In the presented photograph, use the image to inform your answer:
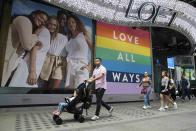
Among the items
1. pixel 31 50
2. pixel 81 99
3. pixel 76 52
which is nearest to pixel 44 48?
pixel 31 50

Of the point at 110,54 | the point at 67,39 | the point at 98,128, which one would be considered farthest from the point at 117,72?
the point at 98,128

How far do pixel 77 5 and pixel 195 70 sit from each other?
16.3m

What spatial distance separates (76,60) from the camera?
42.0ft

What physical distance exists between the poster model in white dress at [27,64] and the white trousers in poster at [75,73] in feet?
4.41

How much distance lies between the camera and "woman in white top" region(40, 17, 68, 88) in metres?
11.6

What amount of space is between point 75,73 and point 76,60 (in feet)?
1.91

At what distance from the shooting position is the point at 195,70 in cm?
2445

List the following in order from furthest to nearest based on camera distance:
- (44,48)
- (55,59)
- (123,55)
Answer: (123,55)
(55,59)
(44,48)

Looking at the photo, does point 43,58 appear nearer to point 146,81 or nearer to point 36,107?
point 36,107

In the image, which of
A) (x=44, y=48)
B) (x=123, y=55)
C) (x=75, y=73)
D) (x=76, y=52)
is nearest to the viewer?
(x=44, y=48)

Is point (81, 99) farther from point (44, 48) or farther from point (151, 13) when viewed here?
point (151, 13)

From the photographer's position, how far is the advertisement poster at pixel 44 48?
1058cm

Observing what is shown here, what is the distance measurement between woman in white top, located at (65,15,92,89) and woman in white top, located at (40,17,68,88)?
0.34 metres

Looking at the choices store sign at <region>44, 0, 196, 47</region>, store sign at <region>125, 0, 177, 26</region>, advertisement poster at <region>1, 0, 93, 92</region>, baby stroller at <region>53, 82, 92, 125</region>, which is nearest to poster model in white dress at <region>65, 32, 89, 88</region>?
advertisement poster at <region>1, 0, 93, 92</region>
